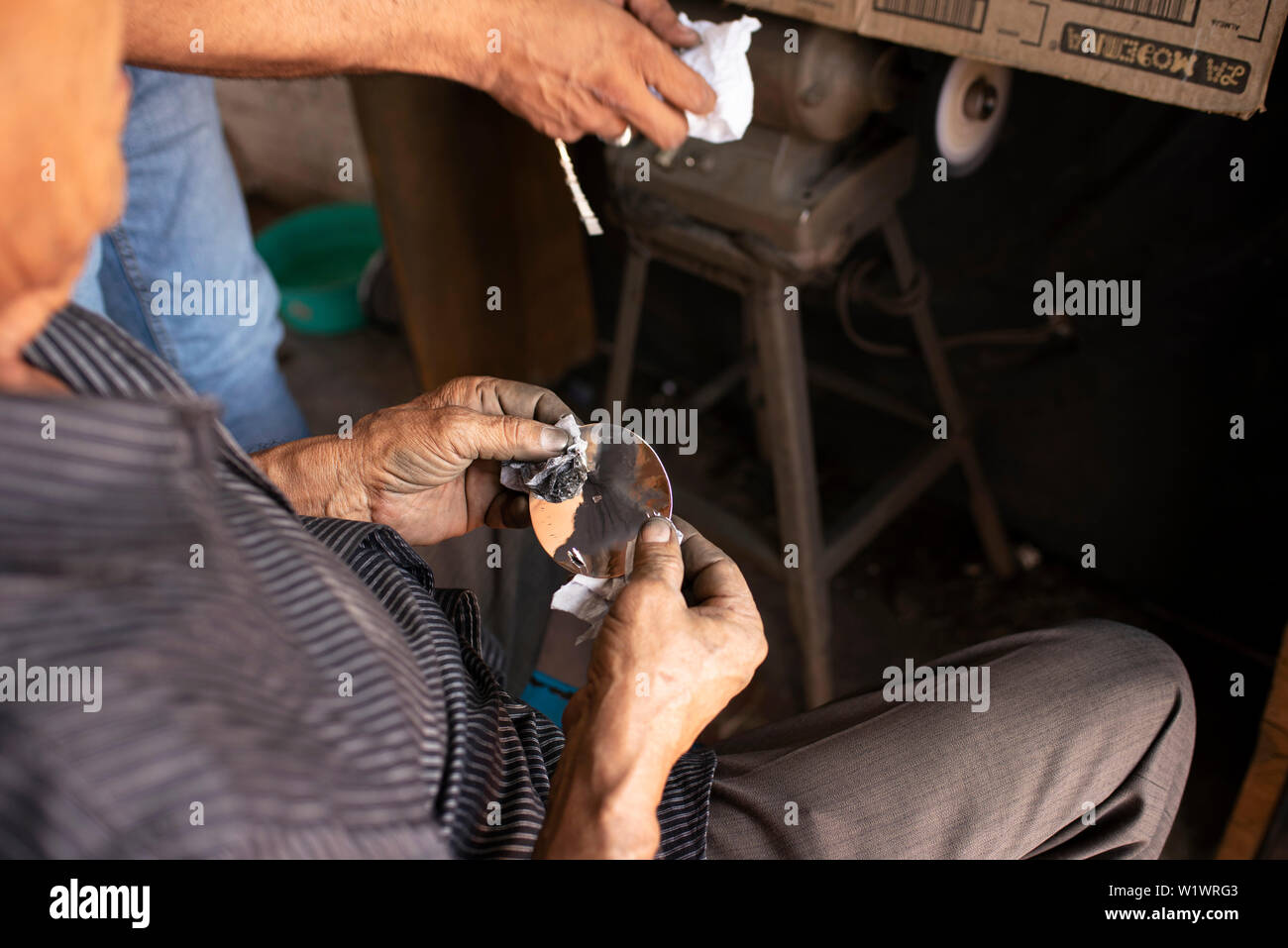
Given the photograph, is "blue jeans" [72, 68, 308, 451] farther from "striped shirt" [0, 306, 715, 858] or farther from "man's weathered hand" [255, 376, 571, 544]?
"striped shirt" [0, 306, 715, 858]

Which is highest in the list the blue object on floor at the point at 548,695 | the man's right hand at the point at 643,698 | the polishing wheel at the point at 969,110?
the polishing wheel at the point at 969,110

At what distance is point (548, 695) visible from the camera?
115 cm

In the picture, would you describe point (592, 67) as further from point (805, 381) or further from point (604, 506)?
point (805, 381)

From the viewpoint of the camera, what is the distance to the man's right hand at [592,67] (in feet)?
3.38

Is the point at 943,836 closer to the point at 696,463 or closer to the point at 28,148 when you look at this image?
the point at 28,148

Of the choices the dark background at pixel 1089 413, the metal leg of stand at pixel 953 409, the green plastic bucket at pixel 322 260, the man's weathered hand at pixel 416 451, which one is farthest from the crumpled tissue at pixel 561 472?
the green plastic bucket at pixel 322 260

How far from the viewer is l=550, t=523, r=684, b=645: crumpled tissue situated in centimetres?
96

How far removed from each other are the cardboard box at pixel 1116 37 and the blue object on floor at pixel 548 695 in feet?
2.82

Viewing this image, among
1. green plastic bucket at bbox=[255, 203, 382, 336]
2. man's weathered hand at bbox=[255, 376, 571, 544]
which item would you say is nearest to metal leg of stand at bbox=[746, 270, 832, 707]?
man's weathered hand at bbox=[255, 376, 571, 544]

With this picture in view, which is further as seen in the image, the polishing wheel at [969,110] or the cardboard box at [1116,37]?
the polishing wheel at [969,110]

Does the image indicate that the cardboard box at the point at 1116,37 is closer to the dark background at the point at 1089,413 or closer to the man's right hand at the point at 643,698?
the dark background at the point at 1089,413

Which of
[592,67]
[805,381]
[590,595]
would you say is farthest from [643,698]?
[805,381]

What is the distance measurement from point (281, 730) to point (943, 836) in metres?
0.62

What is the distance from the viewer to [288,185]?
3.12m
